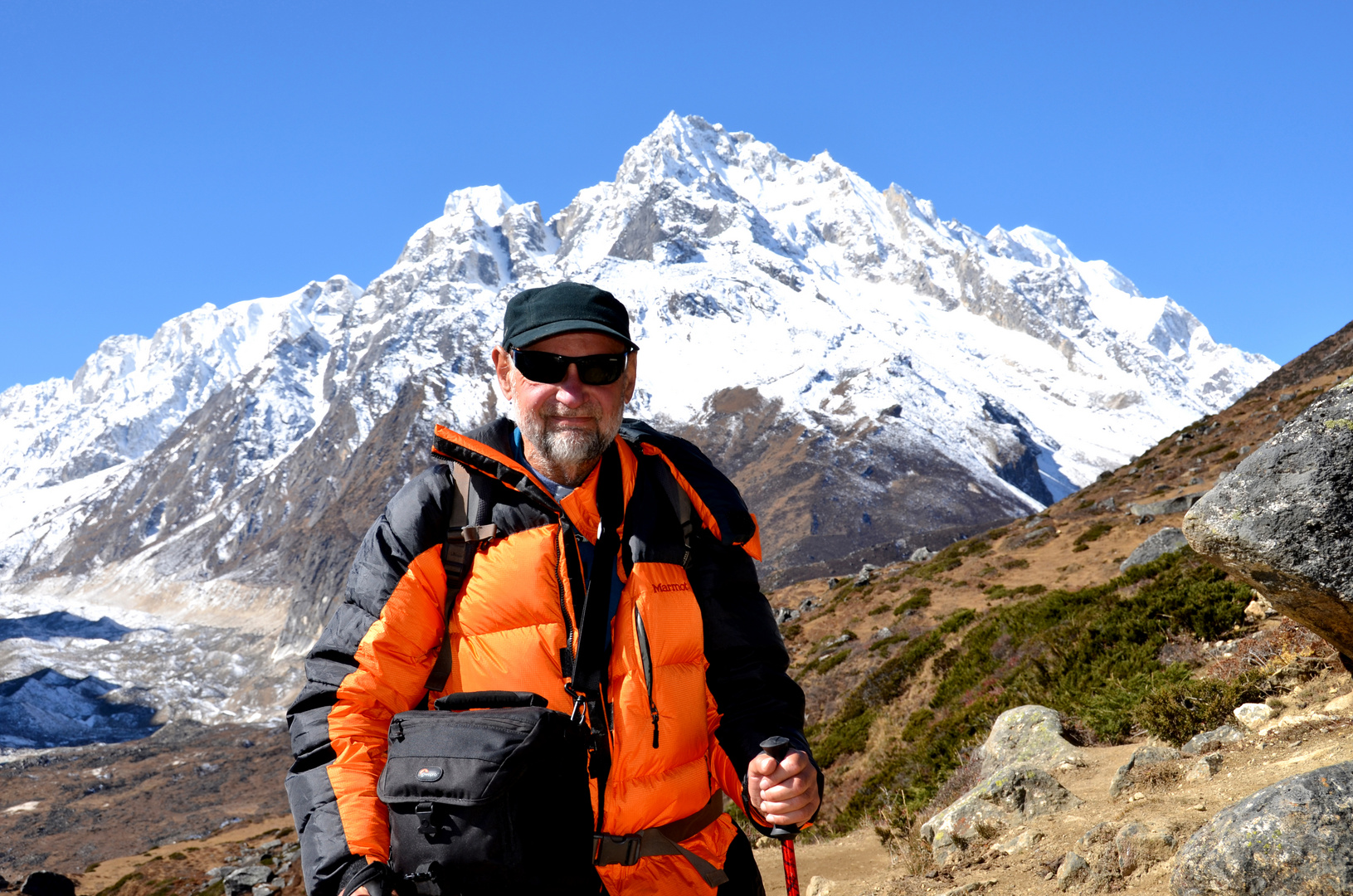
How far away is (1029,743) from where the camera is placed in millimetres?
9000

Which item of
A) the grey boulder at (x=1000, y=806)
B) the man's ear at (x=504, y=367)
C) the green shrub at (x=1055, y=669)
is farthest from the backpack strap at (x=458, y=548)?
the green shrub at (x=1055, y=669)

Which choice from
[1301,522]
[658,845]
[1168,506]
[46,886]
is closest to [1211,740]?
[1301,522]

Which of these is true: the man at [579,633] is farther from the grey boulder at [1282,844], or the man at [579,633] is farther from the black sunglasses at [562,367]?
the grey boulder at [1282,844]

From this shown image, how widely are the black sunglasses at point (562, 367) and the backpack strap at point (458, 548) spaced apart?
0.53m

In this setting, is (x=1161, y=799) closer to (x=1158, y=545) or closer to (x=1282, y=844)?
(x=1282, y=844)

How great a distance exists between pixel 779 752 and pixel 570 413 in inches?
61.5

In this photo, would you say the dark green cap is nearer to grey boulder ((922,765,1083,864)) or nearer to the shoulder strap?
the shoulder strap

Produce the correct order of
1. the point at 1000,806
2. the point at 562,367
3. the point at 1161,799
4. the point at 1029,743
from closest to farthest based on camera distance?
1. the point at 562,367
2. the point at 1161,799
3. the point at 1000,806
4. the point at 1029,743

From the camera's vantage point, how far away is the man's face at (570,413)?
3.40 m

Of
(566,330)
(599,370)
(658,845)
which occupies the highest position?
(566,330)

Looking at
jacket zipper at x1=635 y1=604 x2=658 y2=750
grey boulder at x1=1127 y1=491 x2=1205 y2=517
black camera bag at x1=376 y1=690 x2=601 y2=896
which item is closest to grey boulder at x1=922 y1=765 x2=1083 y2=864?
jacket zipper at x1=635 y1=604 x2=658 y2=750

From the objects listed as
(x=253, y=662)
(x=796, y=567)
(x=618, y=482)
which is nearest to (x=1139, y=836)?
(x=618, y=482)

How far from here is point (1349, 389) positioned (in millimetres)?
5688

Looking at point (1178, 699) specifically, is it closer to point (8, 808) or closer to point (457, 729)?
point (457, 729)
